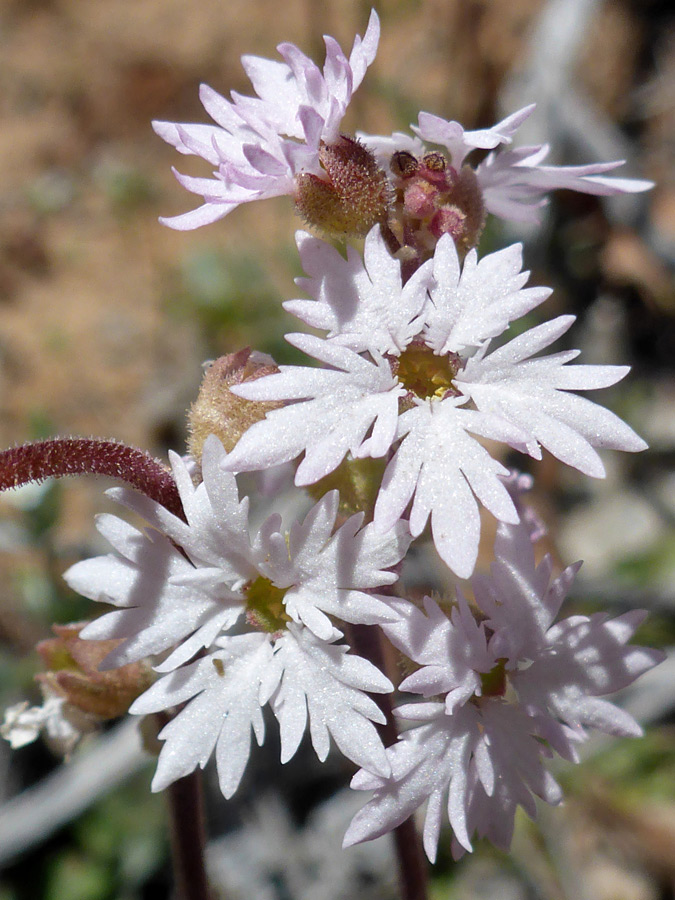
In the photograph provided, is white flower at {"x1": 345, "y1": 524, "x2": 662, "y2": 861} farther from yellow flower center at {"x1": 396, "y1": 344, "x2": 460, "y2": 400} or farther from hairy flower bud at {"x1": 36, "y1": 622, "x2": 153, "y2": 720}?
hairy flower bud at {"x1": 36, "y1": 622, "x2": 153, "y2": 720}

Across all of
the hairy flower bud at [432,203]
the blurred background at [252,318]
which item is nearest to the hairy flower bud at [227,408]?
the hairy flower bud at [432,203]

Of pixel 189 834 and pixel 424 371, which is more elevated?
pixel 424 371

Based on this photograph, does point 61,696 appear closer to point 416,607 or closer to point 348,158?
point 416,607

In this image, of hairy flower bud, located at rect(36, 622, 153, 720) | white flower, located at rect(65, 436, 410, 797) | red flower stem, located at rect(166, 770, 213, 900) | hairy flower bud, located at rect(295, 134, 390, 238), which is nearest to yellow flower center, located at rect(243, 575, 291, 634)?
white flower, located at rect(65, 436, 410, 797)

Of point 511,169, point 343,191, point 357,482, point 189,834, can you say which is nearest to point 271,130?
point 343,191

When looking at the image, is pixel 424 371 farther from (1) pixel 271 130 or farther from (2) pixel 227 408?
(1) pixel 271 130

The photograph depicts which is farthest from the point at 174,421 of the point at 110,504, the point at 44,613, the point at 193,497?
the point at 193,497

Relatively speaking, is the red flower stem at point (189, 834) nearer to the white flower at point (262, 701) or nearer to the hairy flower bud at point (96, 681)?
the hairy flower bud at point (96, 681)
